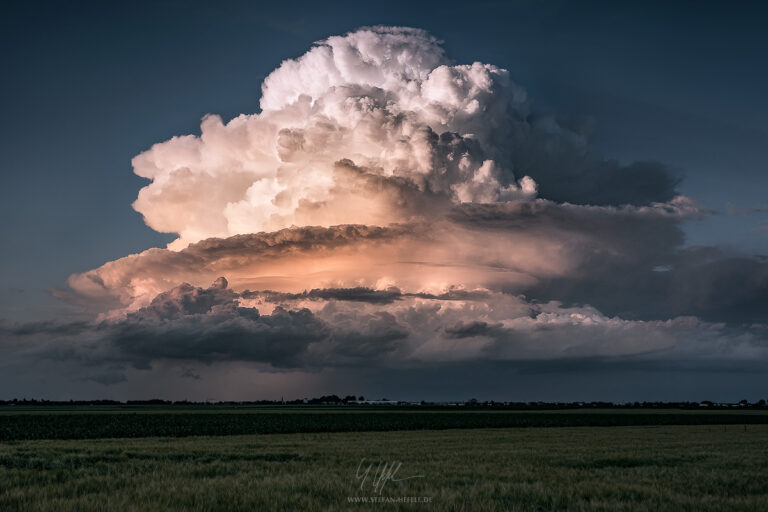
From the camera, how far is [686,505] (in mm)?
15578

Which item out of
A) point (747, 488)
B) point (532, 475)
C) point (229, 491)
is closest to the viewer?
point (229, 491)

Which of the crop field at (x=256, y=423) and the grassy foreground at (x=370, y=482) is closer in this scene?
the grassy foreground at (x=370, y=482)

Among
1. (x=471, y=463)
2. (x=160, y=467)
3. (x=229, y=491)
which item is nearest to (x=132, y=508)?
(x=229, y=491)

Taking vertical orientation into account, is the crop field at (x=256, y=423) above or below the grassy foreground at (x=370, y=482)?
below

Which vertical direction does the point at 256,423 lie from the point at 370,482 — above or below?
below

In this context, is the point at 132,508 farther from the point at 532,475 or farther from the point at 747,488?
Result: the point at 747,488

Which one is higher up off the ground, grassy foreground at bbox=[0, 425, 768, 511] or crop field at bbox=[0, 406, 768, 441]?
grassy foreground at bbox=[0, 425, 768, 511]

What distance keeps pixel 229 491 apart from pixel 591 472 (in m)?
14.7

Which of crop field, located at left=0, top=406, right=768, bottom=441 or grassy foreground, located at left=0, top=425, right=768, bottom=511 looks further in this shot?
crop field, located at left=0, top=406, right=768, bottom=441

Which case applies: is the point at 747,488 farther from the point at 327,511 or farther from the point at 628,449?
the point at 628,449

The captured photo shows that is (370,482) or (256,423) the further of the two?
(256,423)

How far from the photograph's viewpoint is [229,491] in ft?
54.0

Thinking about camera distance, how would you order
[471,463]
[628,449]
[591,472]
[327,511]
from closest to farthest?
[327,511], [591,472], [471,463], [628,449]

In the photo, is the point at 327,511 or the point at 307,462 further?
the point at 307,462
